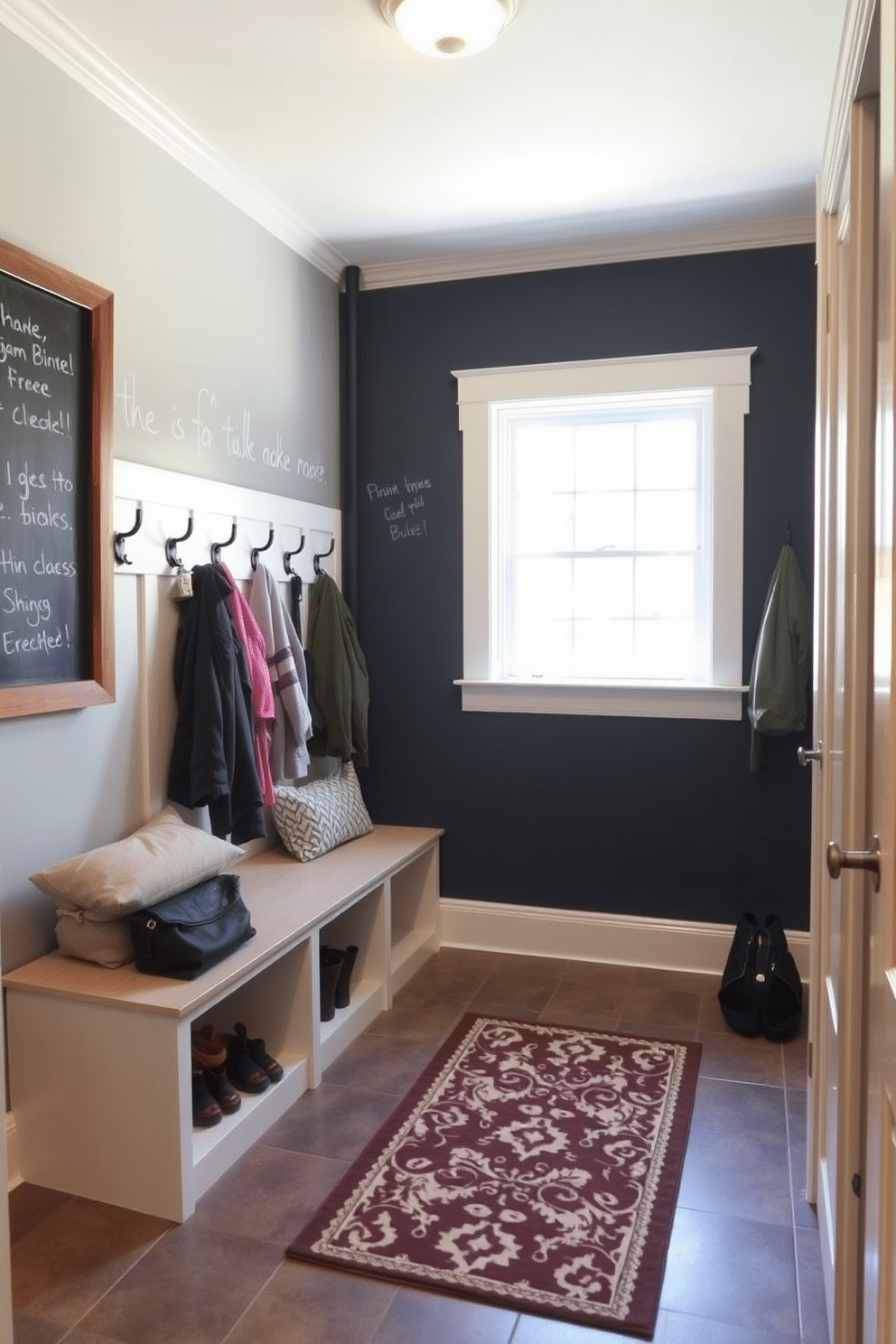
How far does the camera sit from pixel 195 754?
2738 mm

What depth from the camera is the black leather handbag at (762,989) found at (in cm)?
306

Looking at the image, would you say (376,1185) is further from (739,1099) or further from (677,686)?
(677,686)

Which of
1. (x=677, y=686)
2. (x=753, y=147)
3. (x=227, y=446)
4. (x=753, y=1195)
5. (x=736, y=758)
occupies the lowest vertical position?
(x=753, y=1195)

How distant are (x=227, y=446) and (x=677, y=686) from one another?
1.77 metres

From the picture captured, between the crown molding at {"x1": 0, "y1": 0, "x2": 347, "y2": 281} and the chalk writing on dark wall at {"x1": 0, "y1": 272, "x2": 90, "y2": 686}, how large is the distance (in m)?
0.58

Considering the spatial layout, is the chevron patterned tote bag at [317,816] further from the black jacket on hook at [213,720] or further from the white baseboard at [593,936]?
the white baseboard at [593,936]

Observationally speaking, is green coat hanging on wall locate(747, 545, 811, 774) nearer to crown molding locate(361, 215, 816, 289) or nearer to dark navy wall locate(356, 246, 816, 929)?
dark navy wall locate(356, 246, 816, 929)

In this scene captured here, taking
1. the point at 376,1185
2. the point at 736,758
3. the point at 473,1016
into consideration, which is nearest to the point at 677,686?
the point at 736,758

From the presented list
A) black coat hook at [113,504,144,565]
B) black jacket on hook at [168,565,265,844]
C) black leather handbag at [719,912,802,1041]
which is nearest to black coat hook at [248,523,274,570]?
black jacket on hook at [168,565,265,844]

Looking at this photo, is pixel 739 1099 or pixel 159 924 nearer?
pixel 159 924

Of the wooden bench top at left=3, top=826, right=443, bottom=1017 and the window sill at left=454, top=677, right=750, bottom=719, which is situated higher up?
the window sill at left=454, top=677, right=750, bottom=719

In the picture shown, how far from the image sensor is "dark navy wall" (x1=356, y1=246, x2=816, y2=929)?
3.50m

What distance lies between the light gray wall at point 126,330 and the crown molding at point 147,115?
3 cm

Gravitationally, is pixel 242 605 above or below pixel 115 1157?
above
